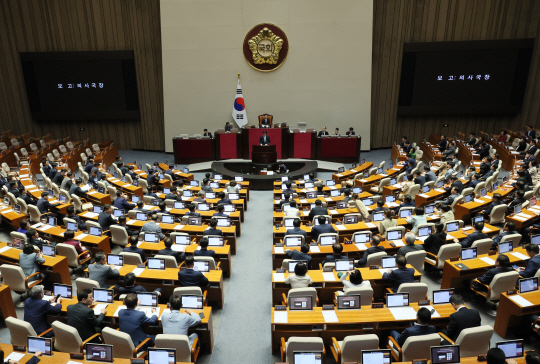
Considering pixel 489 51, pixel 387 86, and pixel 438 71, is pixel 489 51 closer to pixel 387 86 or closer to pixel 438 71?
pixel 438 71

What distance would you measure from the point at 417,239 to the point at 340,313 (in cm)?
359

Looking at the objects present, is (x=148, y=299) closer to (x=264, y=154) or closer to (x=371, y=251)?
(x=371, y=251)

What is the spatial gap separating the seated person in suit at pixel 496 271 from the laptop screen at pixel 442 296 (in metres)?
1.21

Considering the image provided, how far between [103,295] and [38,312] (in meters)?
0.88

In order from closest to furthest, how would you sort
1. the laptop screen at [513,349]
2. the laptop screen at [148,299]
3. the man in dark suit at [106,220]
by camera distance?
the laptop screen at [513,349]
the laptop screen at [148,299]
the man in dark suit at [106,220]

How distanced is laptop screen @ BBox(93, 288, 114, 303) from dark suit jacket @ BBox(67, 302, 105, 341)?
18.5 inches

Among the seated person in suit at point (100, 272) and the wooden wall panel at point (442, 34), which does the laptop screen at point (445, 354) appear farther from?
the wooden wall panel at point (442, 34)

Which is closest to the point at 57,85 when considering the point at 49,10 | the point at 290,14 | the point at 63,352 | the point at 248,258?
the point at 49,10

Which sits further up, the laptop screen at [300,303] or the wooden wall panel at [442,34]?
the wooden wall panel at [442,34]

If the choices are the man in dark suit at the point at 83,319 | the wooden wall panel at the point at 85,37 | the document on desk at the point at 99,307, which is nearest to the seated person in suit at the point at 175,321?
the man in dark suit at the point at 83,319

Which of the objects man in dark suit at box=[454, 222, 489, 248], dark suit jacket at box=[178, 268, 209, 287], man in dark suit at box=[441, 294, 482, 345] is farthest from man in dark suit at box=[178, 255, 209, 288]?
man in dark suit at box=[454, 222, 489, 248]

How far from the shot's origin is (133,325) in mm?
5195

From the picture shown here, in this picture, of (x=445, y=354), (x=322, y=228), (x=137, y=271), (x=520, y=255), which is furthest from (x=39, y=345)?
(x=520, y=255)

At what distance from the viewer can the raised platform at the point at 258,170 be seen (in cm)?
1488
